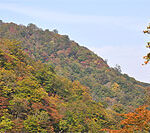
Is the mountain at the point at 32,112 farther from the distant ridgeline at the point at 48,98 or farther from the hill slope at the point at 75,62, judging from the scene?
the hill slope at the point at 75,62

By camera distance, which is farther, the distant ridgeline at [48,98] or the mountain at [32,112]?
the distant ridgeline at [48,98]

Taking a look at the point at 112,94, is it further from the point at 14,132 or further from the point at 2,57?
the point at 14,132

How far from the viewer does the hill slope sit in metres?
76.5

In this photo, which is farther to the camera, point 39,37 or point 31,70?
point 39,37

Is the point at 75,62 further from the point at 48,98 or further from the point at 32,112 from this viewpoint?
the point at 32,112

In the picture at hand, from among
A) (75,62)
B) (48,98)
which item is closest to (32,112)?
(48,98)

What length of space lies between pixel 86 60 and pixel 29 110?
82.7 m

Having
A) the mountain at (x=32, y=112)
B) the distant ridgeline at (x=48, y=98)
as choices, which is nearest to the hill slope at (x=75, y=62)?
the distant ridgeline at (x=48, y=98)

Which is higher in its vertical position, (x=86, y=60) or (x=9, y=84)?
(x=86, y=60)

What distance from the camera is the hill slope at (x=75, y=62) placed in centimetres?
7650

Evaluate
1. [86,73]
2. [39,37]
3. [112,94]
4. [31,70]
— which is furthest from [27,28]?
[31,70]

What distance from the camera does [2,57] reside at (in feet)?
90.4

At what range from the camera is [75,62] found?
9688cm

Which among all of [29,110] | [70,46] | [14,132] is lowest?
[14,132]
